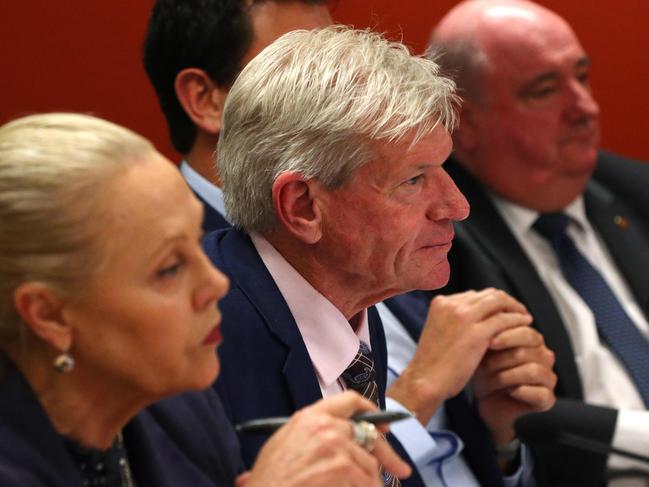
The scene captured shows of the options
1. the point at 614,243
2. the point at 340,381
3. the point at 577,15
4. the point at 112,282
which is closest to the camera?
the point at 112,282

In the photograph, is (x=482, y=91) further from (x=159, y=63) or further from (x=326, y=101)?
(x=326, y=101)

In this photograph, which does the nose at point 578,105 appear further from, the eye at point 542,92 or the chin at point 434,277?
the chin at point 434,277

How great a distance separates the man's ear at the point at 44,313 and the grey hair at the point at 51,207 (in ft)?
0.03

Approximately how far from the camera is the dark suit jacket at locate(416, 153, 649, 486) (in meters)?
2.20

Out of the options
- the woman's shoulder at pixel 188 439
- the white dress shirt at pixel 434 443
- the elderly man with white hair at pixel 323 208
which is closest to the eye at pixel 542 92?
Answer: the white dress shirt at pixel 434 443

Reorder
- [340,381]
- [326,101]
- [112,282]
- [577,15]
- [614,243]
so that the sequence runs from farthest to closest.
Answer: [577,15] < [614,243] < [340,381] < [326,101] < [112,282]

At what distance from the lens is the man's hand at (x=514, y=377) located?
2.03m

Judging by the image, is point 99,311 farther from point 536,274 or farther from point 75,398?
point 536,274

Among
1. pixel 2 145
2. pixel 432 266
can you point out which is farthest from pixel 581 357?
pixel 2 145

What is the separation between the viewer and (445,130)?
1.68 m

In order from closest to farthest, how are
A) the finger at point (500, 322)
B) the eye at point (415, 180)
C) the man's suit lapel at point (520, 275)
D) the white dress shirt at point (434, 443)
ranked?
the eye at point (415, 180), the white dress shirt at point (434, 443), the finger at point (500, 322), the man's suit lapel at point (520, 275)

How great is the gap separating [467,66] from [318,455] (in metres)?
1.59

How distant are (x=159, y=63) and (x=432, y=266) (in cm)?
87

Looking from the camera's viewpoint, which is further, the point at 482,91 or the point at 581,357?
the point at 482,91
